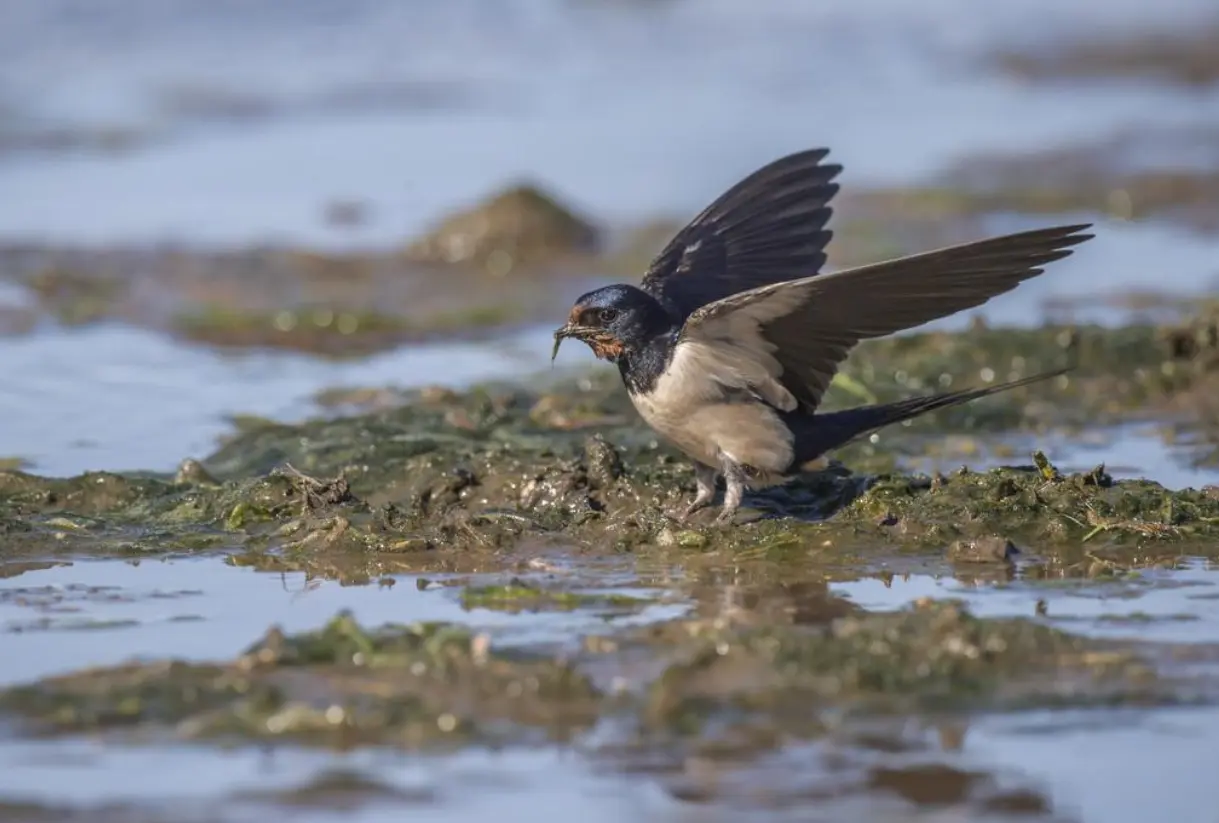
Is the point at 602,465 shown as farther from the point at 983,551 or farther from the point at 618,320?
the point at 983,551

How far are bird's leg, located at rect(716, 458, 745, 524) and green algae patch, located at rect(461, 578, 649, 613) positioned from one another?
0.83 meters

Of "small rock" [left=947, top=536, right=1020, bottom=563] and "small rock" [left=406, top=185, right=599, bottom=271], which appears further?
Answer: "small rock" [left=406, top=185, right=599, bottom=271]

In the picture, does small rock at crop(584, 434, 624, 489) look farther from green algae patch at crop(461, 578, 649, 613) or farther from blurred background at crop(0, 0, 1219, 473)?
blurred background at crop(0, 0, 1219, 473)

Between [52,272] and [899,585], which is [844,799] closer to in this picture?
[899,585]

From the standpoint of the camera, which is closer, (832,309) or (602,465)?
(832,309)

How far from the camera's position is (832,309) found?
6.16 metres

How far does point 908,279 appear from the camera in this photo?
604 cm

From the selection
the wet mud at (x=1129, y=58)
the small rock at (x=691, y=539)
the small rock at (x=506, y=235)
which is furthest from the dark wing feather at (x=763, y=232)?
the wet mud at (x=1129, y=58)

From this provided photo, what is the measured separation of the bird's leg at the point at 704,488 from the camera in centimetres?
664

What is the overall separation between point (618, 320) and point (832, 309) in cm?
70

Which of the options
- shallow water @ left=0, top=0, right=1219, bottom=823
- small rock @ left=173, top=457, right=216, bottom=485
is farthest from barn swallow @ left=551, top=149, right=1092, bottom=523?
small rock @ left=173, top=457, right=216, bottom=485

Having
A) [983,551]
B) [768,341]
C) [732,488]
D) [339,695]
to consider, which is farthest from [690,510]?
[339,695]

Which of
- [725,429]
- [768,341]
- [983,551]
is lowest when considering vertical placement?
[983,551]

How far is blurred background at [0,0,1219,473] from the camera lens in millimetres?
10414
